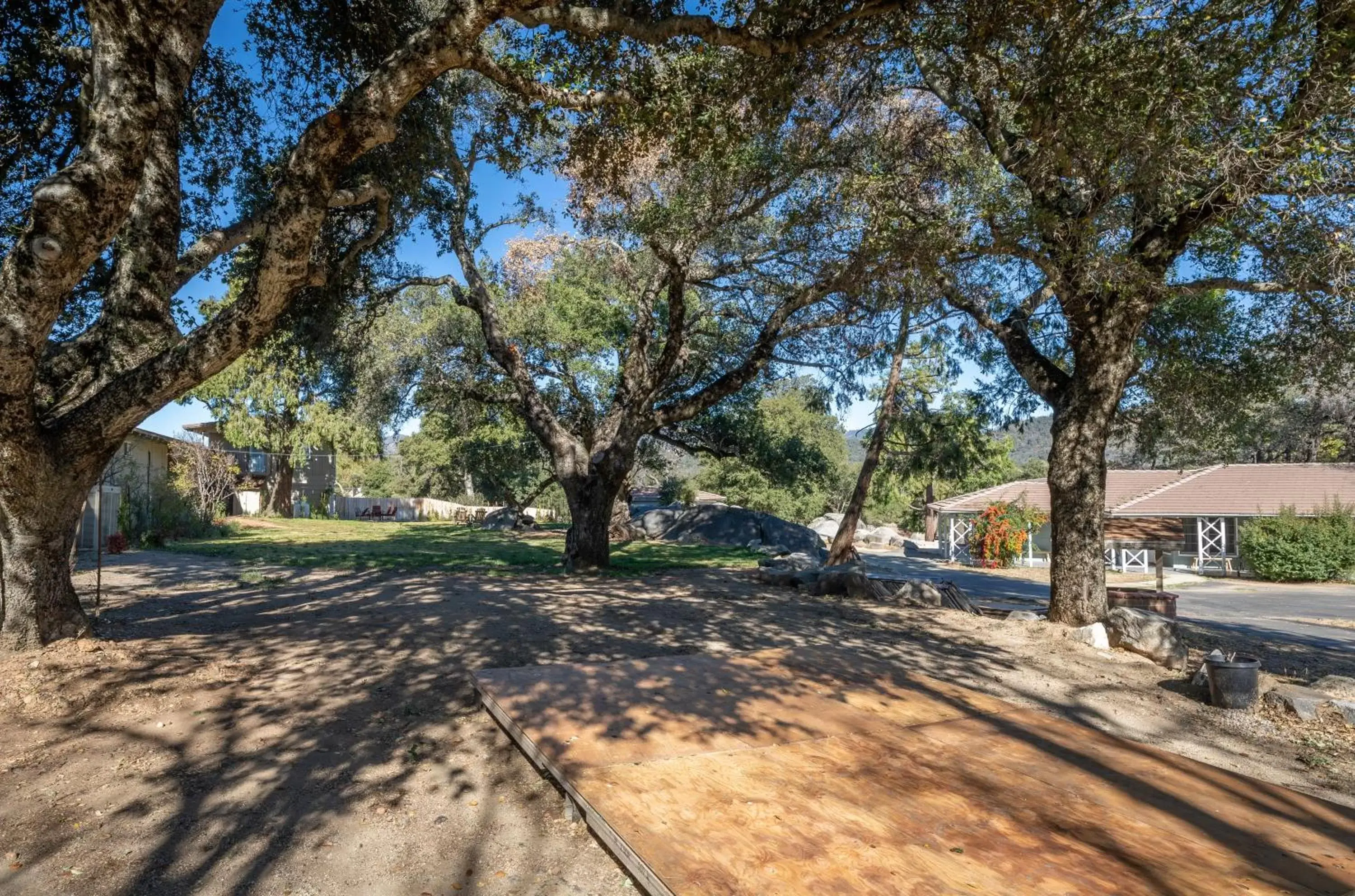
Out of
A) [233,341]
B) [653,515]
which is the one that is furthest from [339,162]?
[653,515]

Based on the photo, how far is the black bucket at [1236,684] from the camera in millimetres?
6051

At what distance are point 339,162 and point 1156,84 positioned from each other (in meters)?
6.61

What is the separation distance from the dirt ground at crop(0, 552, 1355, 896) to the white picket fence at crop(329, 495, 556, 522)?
33.5 meters

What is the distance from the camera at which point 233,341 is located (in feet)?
18.6

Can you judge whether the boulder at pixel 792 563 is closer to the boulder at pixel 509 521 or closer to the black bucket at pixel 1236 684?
the black bucket at pixel 1236 684

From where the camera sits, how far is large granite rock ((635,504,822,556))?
2594 centimetres

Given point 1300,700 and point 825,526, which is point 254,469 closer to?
point 825,526

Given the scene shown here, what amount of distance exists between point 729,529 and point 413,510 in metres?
27.1

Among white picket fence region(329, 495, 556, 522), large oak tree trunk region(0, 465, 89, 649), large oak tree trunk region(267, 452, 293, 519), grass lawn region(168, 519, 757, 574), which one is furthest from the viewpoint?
white picket fence region(329, 495, 556, 522)

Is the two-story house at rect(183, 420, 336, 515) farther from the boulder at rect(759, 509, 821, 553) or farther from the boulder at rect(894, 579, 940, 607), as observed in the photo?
the boulder at rect(894, 579, 940, 607)

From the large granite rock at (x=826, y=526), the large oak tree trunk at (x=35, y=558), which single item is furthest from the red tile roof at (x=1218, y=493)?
the large oak tree trunk at (x=35, y=558)

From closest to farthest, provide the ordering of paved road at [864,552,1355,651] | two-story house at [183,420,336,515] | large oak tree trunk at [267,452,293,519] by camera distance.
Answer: paved road at [864,552,1355,651]
two-story house at [183,420,336,515]
large oak tree trunk at [267,452,293,519]

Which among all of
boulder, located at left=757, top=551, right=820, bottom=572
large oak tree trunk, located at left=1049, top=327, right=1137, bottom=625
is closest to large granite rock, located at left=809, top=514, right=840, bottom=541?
boulder, located at left=757, top=551, right=820, bottom=572

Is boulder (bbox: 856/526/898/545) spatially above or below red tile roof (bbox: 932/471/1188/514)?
below
